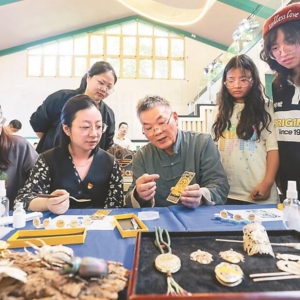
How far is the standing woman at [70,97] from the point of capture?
6.07 feet

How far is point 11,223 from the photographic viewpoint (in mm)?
882

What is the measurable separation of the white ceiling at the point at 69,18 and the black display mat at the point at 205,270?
6.20 m

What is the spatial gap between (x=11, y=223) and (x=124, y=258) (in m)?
0.50

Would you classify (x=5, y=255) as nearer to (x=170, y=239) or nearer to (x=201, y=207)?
(x=170, y=239)

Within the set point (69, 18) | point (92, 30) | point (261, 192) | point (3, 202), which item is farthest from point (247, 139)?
point (92, 30)

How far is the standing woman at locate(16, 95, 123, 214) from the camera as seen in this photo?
4.08ft

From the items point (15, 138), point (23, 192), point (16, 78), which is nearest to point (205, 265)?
point (23, 192)

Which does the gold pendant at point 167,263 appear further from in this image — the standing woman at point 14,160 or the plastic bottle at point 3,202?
the standing woman at point 14,160

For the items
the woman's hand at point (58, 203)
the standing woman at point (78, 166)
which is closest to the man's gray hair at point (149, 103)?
the standing woman at point (78, 166)

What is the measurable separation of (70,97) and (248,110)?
1244 millimetres

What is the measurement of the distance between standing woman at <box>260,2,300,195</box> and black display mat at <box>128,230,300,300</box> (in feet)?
2.34

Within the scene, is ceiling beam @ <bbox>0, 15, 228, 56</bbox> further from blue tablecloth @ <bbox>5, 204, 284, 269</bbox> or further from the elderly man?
blue tablecloth @ <bbox>5, 204, 284, 269</bbox>

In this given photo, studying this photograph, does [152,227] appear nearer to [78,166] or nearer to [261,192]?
[78,166]

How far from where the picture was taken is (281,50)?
121cm
